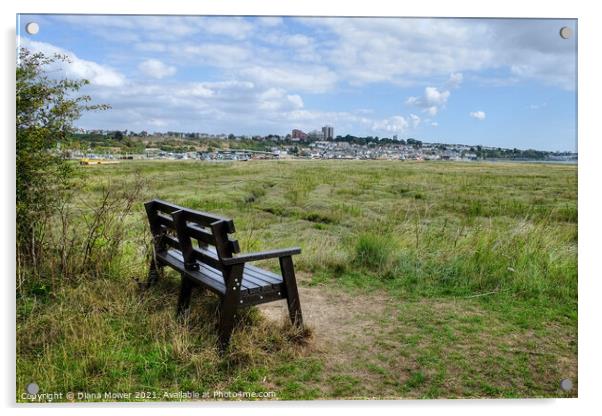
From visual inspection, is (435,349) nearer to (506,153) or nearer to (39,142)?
(506,153)

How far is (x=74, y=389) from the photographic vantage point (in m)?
4.20

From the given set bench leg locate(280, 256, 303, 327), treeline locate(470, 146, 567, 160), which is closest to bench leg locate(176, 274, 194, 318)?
bench leg locate(280, 256, 303, 327)

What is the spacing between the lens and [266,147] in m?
6.23

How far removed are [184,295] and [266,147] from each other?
2.04 meters

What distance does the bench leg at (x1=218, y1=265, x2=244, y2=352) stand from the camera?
13.6 feet

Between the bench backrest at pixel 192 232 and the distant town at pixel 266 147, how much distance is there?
0.91 meters

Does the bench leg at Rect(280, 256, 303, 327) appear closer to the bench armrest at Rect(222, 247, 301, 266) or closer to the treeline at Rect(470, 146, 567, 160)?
the bench armrest at Rect(222, 247, 301, 266)

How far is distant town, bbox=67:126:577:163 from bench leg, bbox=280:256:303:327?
6.80 feet

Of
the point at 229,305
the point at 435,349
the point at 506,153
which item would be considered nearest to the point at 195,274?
the point at 229,305

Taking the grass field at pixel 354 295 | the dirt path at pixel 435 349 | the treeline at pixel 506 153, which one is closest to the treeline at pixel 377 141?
the grass field at pixel 354 295

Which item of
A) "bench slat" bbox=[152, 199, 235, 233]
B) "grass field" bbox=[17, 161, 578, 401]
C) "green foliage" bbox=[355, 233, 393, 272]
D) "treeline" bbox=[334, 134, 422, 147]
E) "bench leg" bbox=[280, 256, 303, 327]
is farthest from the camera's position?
"green foliage" bbox=[355, 233, 393, 272]

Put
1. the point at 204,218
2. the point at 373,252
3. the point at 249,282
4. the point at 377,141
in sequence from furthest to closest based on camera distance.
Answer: the point at 373,252, the point at 377,141, the point at 249,282, the point at 204,218
